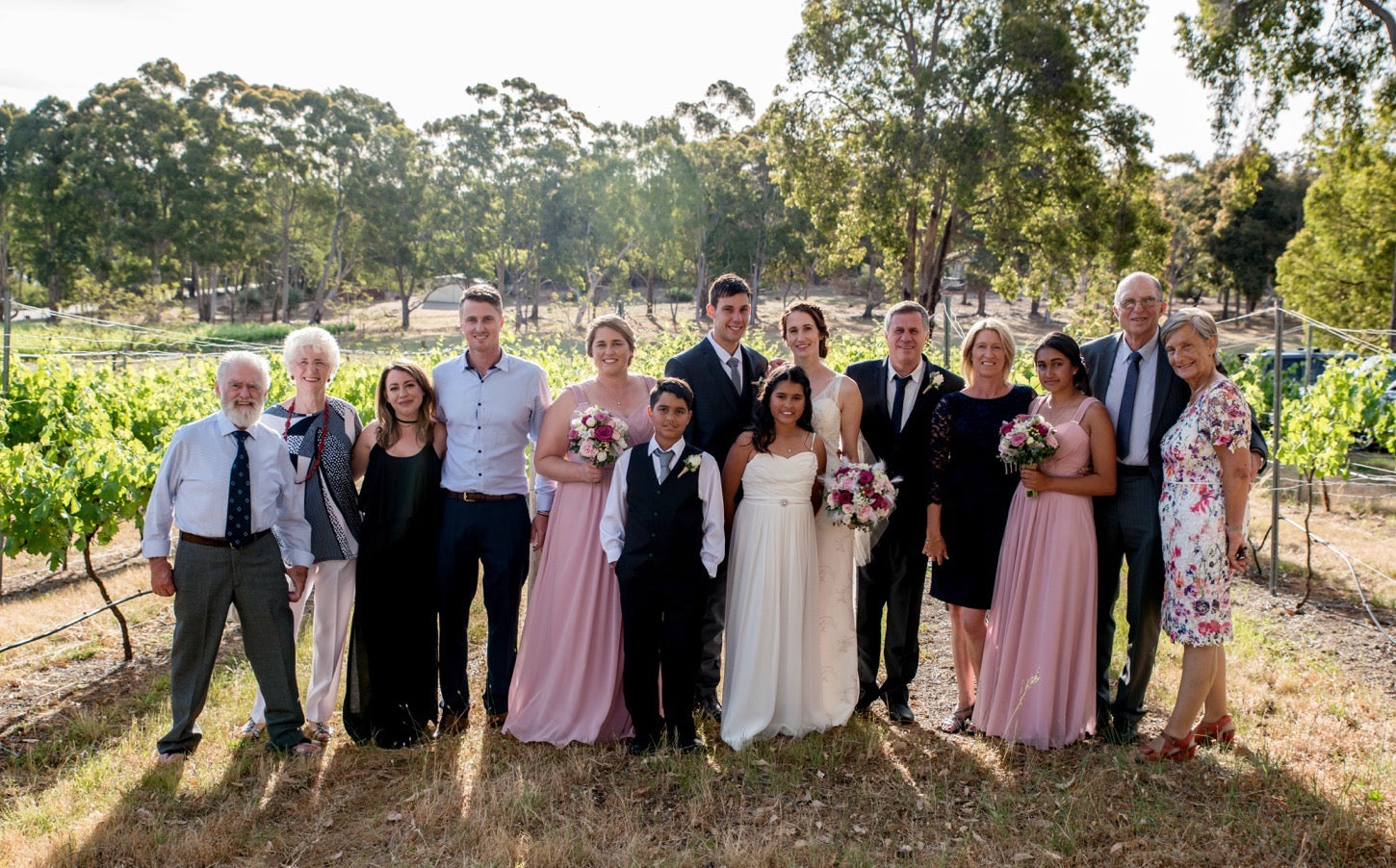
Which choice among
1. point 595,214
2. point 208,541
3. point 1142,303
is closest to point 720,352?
point 1142,303

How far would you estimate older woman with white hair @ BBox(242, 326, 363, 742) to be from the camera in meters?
4.65

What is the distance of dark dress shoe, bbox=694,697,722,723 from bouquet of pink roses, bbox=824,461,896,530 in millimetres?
1345

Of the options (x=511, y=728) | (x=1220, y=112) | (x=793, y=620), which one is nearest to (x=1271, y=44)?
(x=1220, y=112)

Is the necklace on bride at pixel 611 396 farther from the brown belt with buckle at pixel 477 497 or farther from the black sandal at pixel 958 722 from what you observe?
the black sandal at pixel 958 722

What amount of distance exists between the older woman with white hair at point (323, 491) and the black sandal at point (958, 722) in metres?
3.10

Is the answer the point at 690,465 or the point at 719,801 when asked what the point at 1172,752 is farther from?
the point at 690,465

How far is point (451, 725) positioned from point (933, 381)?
3028mm

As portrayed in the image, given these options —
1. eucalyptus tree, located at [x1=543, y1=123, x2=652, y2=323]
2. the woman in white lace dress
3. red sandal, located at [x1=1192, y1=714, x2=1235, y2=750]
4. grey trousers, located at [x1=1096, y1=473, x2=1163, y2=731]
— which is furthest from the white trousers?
eucalyptus tree, located at [x1=543, y1=123, x2=652, y2=323]

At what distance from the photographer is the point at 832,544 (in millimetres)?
4910

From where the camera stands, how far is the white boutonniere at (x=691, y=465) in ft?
14.4

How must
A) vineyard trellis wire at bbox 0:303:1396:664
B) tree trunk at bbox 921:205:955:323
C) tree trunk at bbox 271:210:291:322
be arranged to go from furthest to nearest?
tree trunk at bbox 271:210:291:322, tree trunk at bbox 921:205:955:323, vineyard trellis wire at bbox 0:303:1396:664

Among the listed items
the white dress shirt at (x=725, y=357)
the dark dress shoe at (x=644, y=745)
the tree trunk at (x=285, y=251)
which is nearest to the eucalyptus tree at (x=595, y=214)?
the tree trunk at (x=285, y=251)

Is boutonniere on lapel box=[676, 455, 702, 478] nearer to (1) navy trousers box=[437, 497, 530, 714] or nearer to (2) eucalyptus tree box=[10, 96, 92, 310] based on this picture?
(1) navy trousers box=[437, 497, 530, 714]

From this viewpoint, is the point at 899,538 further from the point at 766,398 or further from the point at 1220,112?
the point at 1220,112
